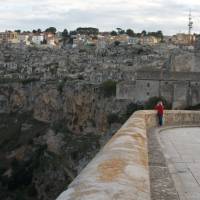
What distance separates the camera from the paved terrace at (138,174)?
326cm

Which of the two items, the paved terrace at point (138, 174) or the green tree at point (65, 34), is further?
the green tree at point (65, 34)

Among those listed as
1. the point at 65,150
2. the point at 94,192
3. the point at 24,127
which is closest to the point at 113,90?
the point at 65,150

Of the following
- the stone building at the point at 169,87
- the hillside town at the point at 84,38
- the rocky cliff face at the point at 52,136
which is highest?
the hillside town at the point at 84,38

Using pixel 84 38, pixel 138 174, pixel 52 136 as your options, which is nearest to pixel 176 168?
pixel 138 174

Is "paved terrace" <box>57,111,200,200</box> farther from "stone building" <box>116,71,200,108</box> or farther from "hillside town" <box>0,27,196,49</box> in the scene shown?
"hillside town" <box>0,27,196,49</box>

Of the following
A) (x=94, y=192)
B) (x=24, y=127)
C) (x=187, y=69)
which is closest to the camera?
(x=94, y=192)

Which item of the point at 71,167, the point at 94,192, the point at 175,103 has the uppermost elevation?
the point at 94,192

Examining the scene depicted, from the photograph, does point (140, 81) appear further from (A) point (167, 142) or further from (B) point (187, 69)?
(A) point (167, 142)

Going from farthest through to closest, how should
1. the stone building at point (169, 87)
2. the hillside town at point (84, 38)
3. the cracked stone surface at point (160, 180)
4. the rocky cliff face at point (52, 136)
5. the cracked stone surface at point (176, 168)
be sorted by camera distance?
the hillside town at point (84, 38) < the rocky cliff face at point (52, 136) < the stone building at point (169, 87) < the cracked stone surface at point (176, 168) < the cracked stone surface at point (160, 180)

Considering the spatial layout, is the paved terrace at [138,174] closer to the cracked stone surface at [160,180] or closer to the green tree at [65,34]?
the cracked stone surface at [160,180]

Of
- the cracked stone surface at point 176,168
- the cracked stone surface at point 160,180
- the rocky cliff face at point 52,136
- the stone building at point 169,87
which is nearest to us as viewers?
the cracked stone surface at point 160,180

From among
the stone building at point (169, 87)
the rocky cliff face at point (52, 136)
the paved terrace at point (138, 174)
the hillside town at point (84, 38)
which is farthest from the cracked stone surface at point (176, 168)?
the hillside town at point (84, 38)

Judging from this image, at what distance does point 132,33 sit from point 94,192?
183 meters

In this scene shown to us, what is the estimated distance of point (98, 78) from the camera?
2773 inches
